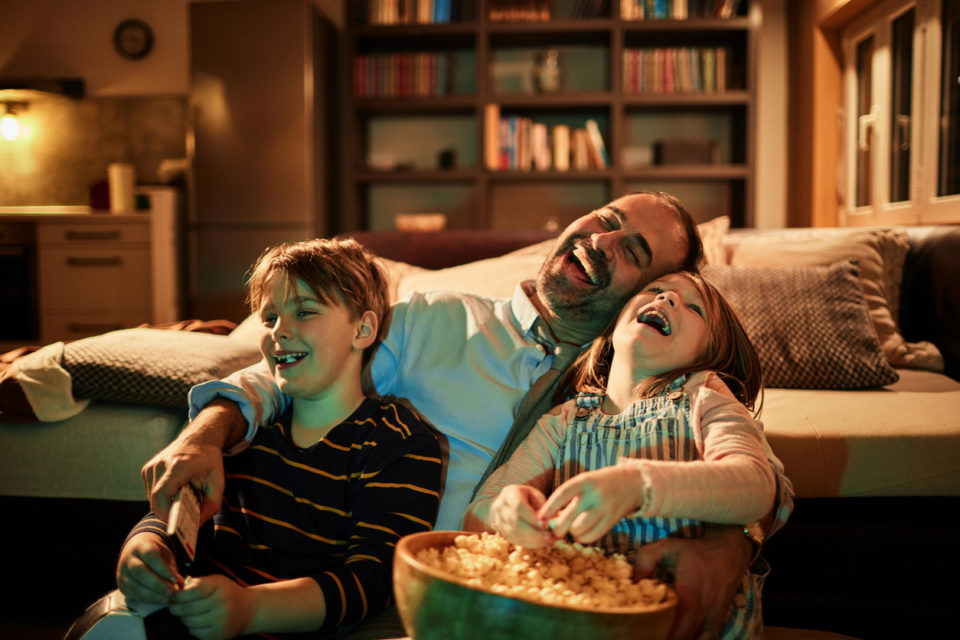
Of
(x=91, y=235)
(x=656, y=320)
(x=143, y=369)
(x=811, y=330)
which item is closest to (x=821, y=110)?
(x=811, y=330)

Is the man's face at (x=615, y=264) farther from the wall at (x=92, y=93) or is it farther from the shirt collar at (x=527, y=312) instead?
the wall at (x=92, y=93)

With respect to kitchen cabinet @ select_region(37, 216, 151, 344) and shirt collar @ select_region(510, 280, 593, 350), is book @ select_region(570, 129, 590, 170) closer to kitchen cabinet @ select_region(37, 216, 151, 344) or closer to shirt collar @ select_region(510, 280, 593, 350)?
kitchen cabinet @ select_region(37, 216, 151, 344)

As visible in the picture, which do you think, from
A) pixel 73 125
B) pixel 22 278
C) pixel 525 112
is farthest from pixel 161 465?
pixel 73 125

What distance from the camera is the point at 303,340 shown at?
1.07 m

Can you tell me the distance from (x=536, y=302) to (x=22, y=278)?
4.28 m

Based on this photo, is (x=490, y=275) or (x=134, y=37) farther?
(x=134, y=37)

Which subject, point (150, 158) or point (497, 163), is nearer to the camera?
point (497, 163)

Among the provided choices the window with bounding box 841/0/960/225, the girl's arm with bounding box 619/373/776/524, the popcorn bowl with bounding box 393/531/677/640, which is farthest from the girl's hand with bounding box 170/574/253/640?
the window with bounding box 841/0/960/225

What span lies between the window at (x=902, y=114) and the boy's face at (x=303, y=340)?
2761 millimetres

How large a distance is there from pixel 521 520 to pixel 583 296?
0.63 metres

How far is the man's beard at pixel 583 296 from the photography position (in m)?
1.28

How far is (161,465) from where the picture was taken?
3.11ft

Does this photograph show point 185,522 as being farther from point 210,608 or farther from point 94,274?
point 94,274

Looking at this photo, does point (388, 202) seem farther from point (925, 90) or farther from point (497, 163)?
point (925, 90)
